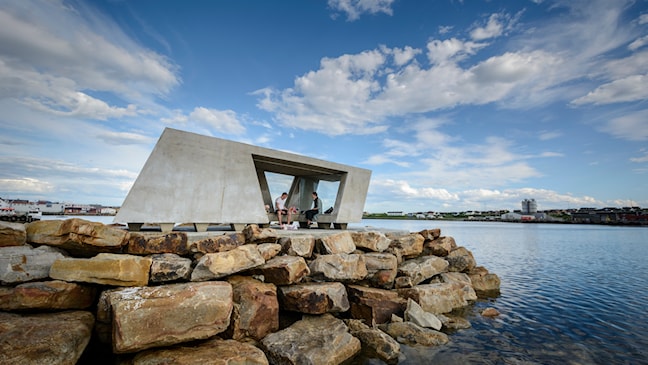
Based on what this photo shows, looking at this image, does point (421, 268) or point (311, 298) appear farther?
point (421, 268)

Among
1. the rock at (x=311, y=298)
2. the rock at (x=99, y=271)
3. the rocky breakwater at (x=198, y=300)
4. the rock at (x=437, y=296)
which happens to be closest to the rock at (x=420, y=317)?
the rocky breakwater at (x=198, y=300)

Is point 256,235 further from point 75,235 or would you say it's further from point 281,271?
point 75,235

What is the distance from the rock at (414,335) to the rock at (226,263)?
423cm

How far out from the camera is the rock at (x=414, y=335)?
876cm

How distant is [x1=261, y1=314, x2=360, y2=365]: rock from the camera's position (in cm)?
714

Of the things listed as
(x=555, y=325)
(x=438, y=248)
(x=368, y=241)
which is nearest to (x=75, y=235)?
(x=368, y=241)

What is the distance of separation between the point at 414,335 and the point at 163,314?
21.0 ft

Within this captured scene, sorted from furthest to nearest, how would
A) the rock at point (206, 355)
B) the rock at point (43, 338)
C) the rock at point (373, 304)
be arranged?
1. the rock at point (373, 304)
2. the rock at point (206, 355)
3. the rock at point (43, 338)

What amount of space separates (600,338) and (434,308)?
469 cm

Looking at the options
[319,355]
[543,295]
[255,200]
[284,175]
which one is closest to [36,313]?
[319,355]

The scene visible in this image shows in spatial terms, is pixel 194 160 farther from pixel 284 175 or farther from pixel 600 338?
pixel 600 338

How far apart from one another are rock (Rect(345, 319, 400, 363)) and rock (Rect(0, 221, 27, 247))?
29.3 ft

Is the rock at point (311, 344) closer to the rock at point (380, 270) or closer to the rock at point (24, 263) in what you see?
the rock at point (380, 270)

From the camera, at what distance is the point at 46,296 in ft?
23.2
